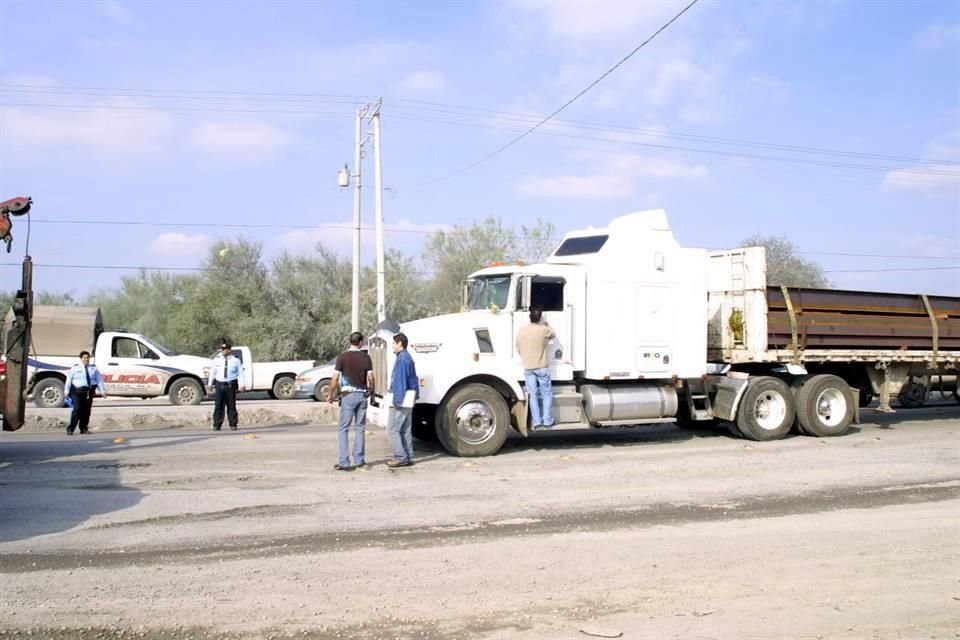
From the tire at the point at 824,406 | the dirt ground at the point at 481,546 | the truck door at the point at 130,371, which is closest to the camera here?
the dirt ground at the point at 481,546

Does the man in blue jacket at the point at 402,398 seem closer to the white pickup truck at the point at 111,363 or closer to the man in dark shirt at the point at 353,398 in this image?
the man in dark shirt at the point at 353,398

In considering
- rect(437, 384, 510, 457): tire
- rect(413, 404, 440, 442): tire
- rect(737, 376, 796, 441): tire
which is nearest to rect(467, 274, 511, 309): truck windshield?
rect(437, 384, 510, 457): tire

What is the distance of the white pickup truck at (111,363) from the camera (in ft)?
70.8

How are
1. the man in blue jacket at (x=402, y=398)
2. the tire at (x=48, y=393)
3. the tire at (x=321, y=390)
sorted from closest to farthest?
the man in blue jacket at (x=402, y=398), the tire at (x=48, y=393), the tire at (x=321, y=390)

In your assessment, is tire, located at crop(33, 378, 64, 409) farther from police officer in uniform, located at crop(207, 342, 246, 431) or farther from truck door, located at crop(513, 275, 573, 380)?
truck door, located at crop(513, 275, 573, 380)

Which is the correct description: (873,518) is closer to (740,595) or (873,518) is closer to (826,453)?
(740,595)

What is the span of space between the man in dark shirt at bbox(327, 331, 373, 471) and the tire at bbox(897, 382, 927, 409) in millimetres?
10685

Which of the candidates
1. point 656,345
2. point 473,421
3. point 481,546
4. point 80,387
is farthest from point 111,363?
point 481,546

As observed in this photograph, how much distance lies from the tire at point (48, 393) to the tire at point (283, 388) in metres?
6.09

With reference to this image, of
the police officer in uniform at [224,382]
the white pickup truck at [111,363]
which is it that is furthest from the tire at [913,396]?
the white pickup truck at [111,363]

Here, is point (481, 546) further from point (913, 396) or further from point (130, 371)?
point (130, 371)

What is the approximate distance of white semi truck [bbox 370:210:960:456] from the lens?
1156cm

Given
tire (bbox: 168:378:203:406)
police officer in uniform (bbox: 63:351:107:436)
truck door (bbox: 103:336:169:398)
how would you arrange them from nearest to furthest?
1. police officer in uniform (bbox: 63:351:107:436)
2. truck door (bbox: 103:336:169:398)
3. tire (bbox: 168:378:203:406)

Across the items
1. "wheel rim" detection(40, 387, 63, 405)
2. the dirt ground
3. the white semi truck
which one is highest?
the white semi truck
